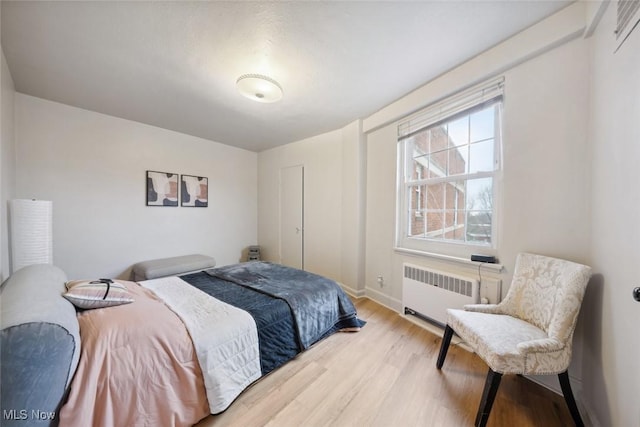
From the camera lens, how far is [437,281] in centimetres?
211

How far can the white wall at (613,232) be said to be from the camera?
0.96 meters

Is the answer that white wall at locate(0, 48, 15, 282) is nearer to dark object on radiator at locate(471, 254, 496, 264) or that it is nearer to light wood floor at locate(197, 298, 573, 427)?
light wood floor at locate(197, 298, 573, 427)

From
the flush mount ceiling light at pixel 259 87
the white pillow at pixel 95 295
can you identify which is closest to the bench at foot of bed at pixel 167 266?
the white pillow at pixel 95 295

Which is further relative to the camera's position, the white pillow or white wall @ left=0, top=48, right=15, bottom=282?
white wall @ left=0, top=48, right=15, bottom=282

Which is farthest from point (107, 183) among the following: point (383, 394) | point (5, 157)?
point (383, 394)

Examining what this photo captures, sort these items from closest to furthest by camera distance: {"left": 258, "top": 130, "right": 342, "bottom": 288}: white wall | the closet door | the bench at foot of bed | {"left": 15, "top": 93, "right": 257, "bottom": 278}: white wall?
1. {"left": 15, "top": 93, "right": 257, "bottom": 278}: white wall
2. the bench at foot of bed
3. {"left": 258, "top": 130, "right": 342, "bottom": 288}: white wall
4. the closet door

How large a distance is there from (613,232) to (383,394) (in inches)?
61.8

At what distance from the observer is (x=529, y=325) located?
1417 mm

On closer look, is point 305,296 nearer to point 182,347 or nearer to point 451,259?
point 182,347

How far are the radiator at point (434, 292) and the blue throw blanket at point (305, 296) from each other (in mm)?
617

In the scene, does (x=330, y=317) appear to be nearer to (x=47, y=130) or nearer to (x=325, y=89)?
(x=325, y=89)

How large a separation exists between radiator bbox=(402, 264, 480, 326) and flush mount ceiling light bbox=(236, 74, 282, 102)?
85.3 inches

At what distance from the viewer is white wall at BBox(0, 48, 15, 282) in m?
1.75

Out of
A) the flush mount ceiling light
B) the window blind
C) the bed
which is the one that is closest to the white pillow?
the bed
